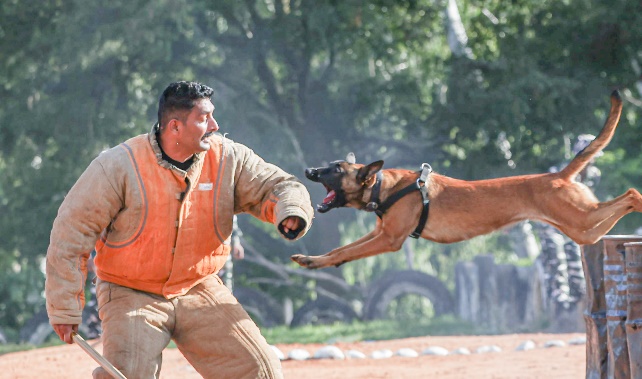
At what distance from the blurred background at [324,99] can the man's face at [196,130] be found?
1410 centimetres

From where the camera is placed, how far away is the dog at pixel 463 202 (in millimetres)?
8672

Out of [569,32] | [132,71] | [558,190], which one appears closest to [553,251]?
[569,32]

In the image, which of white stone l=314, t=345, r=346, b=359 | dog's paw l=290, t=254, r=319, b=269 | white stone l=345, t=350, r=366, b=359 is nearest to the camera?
dog's paw l=290, t=254, r=319, b=269

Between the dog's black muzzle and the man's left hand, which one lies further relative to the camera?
the dog's black muzzle

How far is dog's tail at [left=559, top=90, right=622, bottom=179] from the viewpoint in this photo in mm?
8922

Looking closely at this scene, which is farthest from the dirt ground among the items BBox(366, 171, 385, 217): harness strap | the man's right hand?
the man's right hand

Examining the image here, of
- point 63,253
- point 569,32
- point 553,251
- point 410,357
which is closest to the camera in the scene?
point 63,253

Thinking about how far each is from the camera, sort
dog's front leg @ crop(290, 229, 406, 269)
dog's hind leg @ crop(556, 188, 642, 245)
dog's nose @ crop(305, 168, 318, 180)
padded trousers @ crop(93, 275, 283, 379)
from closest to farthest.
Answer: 1. padded trousers @ crop(93, 275, 283, 379)
2. dog's front leg @ crop(290, 229, 406, 269)
3. dog's nose @ crop(305, 168, 318, 180)
4. dog's hind leg @ crop(556, 188, 642, 245)

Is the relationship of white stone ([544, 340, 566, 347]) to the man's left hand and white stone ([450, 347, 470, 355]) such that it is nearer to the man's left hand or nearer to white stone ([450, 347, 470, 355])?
white stone ([450, 347, 470, 355])

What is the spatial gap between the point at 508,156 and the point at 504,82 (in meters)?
1.59

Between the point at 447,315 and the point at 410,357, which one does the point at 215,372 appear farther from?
the point at 447,315

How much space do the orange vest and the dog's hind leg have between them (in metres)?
4.12

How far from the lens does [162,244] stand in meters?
5.48

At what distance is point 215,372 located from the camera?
18.1ft
